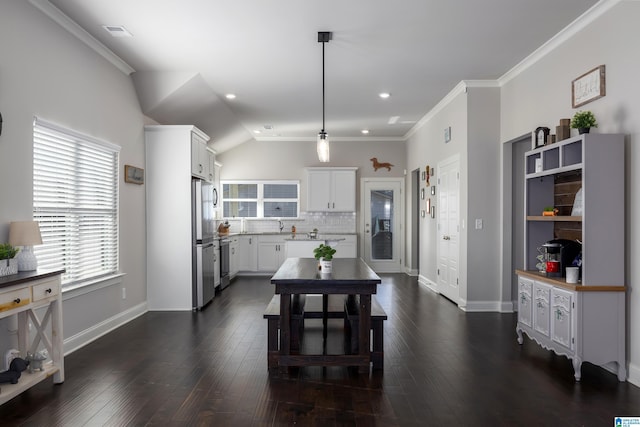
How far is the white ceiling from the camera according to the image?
3.61 meters

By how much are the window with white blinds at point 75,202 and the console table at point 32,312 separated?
621 millimetres

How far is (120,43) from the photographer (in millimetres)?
4344

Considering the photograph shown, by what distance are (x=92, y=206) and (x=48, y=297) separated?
1.55 m

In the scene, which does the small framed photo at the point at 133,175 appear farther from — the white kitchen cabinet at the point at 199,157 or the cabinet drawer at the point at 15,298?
the cabinet drawer at the point at 15,298

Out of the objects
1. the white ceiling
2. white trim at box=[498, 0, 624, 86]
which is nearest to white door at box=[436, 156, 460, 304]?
the white ceiling

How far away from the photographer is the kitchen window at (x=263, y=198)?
30.8 ft

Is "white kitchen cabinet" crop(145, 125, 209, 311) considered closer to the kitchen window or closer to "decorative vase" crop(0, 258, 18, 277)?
"decorative vase" crop(0, 258, 18, 277)

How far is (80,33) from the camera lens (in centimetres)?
403

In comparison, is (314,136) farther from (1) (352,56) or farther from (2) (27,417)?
(2) (27,417)

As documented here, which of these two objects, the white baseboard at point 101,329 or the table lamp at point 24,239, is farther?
the white baseboard at point 101,329

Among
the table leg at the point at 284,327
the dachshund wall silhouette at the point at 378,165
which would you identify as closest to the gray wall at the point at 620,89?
the table leg at the point at 284,327

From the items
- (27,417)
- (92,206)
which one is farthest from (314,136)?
(27,417)

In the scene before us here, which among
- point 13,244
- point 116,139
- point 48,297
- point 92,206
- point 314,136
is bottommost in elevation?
point 48,297

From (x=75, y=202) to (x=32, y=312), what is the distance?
135 cm
